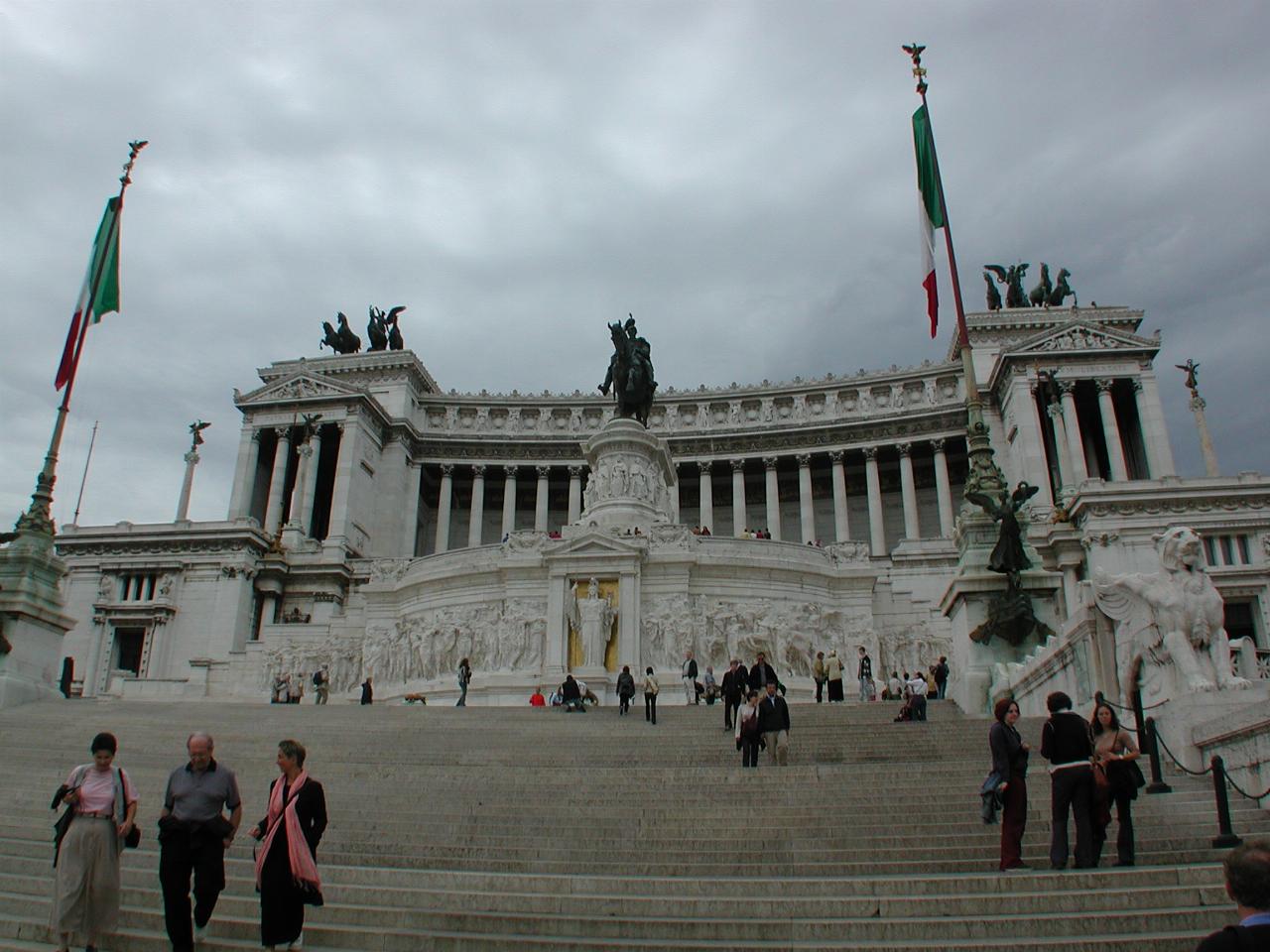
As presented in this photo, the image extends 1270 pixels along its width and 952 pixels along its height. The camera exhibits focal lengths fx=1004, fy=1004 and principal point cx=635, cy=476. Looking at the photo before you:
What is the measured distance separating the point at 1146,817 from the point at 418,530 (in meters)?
64.7

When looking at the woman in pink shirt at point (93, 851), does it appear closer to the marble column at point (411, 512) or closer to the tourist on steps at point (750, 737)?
the tourist on steps at point (750, 737)

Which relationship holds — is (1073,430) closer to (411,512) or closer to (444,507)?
(444,507)

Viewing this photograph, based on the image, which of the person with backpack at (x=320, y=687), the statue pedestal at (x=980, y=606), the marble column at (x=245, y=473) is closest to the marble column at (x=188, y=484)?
the marble column at (x=245, y=473)

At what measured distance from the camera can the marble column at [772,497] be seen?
64875mm

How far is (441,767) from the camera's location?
14305 millimetres

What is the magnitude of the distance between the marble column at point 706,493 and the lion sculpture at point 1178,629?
174ft

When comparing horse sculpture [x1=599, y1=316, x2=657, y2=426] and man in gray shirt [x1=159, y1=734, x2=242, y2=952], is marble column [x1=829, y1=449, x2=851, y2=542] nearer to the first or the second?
horse sculpture [x1=599, y1=316, x2=657, y2=426]

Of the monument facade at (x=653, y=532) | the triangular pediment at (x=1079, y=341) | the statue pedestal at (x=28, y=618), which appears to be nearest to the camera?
the statue pedestal at (x=28, y=618)

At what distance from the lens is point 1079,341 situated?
60688 millimetres

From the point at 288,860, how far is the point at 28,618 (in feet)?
63.3

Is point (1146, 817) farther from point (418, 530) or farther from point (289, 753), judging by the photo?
point (418, 530)

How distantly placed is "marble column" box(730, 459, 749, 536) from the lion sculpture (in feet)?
172

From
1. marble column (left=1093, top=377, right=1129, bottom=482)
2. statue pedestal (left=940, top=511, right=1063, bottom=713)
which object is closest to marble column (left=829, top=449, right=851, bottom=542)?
marble column (left=1093, top=377, right=1129, bottom=482)

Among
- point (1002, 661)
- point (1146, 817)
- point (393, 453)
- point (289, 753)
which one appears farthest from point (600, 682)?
→ point (393, 453)
